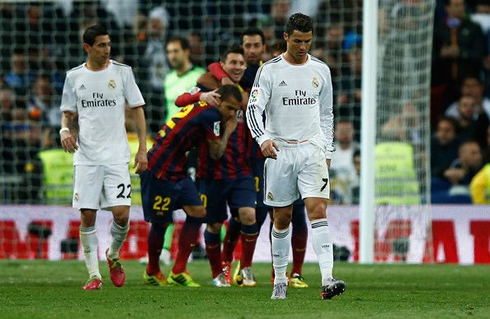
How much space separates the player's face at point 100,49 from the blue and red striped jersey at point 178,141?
38.3 inches

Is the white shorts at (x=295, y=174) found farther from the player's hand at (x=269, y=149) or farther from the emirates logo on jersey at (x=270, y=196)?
the player's hand at (x=269, y=149)

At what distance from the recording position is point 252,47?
37.3ft

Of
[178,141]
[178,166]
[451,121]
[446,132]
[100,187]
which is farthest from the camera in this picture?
[451,121]

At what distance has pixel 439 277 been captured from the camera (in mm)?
12367

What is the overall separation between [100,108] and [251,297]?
2326mm

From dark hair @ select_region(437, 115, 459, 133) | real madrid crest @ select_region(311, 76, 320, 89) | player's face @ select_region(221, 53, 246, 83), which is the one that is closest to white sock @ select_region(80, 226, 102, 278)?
player's face @ select_region(221, 53, 246, 83)

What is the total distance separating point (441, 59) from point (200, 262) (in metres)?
5.85

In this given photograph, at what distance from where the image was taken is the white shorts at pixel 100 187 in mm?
10297

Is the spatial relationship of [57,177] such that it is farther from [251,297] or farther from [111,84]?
[251,297]

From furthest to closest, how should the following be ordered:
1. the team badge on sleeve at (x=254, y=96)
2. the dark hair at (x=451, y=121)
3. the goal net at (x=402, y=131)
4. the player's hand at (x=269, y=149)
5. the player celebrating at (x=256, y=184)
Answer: the dark hair at (x=451, y=121) → the goal net at (x=402, y=131) → the player celebrating at (x=256, y=184) → the team badge on sleeve at (x=254, y=96) → the player's hand at (x=269, y=149)

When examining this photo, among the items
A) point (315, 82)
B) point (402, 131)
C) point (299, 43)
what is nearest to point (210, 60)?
point (402, 131)

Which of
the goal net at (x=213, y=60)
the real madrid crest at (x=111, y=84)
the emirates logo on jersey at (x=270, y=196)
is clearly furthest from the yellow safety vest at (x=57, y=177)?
the emirates logo on jersey at (x=270, y=196)

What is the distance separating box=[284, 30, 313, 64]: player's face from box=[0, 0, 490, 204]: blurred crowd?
309 inches

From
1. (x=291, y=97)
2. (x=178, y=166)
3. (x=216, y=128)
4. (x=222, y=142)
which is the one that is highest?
(x=291, y=97)
